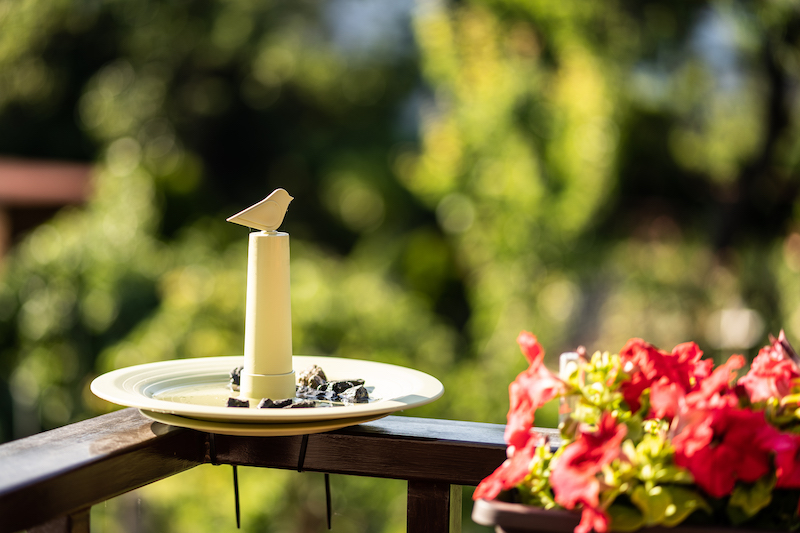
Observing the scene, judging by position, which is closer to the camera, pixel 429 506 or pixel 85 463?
pixel 85 463

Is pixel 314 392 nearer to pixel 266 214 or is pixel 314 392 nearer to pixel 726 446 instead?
pixel 266 214

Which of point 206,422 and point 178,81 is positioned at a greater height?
point 178,81

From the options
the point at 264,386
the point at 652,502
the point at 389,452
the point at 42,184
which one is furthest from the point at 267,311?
the point at 42,184

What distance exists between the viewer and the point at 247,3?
767 cm

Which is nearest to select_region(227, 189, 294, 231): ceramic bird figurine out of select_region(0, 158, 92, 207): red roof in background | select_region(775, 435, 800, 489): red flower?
select_region(775, 435, 800, 489): red flower

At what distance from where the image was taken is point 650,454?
511 millimetres

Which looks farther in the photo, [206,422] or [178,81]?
[178,81]

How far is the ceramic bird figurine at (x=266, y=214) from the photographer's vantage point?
78 cm

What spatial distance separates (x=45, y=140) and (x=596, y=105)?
6.43 meters

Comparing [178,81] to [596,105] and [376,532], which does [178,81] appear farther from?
[376,532]

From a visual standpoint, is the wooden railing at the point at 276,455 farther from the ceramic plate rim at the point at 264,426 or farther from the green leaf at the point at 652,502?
the green leaf at the point at 652,502

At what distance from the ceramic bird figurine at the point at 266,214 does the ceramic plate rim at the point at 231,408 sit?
8.1 inches

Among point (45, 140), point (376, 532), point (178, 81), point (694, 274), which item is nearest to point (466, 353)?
point (694, 274)

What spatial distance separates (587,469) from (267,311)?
0.42 m
